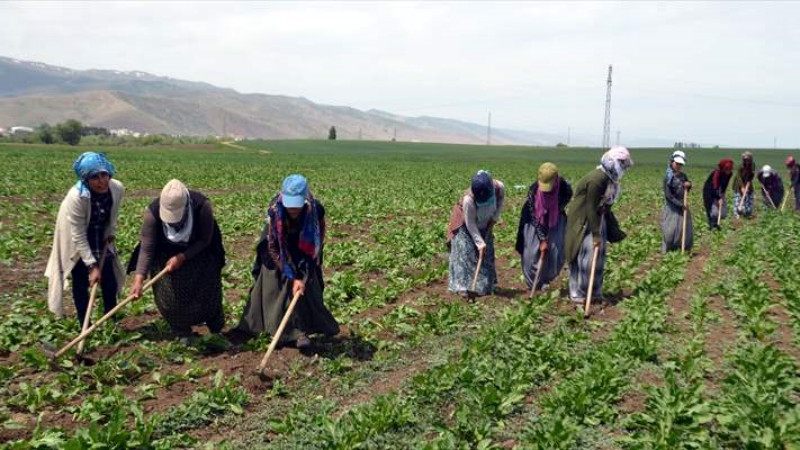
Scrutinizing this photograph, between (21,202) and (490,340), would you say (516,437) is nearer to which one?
(490,340)

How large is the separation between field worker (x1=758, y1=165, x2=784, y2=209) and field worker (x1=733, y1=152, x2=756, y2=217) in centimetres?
131

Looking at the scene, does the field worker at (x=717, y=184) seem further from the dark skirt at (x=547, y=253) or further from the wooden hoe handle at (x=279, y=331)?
the wooden hoe handle at (x=279, y=331)

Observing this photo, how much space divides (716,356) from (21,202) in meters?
16.7

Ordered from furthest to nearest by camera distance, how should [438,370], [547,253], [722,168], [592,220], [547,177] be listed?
[722,168], [547,253], [547,177], [592,220], [438,370]

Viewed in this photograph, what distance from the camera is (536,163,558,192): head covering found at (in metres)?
8.65

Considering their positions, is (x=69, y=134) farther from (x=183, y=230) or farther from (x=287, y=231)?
(x=287, y=231)

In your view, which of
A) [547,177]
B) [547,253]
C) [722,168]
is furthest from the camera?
[722,168]

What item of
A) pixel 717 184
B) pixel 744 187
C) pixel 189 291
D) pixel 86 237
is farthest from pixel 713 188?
pixel 86 237

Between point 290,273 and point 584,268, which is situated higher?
point 290,273

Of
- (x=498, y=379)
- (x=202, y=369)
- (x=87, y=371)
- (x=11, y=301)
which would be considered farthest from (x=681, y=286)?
(x=11, y=301)

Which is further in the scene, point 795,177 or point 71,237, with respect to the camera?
point 795,177

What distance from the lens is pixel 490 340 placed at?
651cm

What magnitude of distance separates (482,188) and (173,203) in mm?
3746

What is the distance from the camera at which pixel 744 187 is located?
17.4 metres
